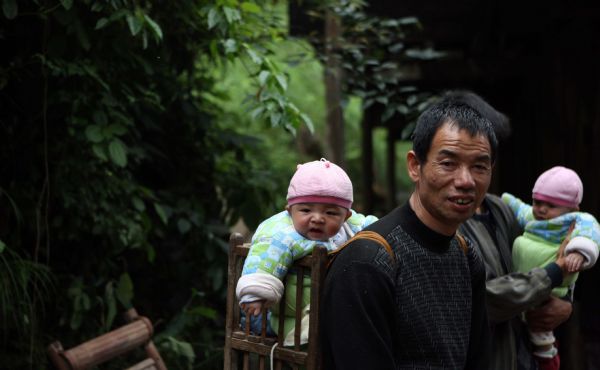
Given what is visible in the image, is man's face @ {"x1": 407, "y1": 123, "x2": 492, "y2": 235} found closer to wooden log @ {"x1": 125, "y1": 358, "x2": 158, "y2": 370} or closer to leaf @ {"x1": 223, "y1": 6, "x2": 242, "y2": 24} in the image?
leaf @ {"x1": 223, "y1": 6, "x2": 242, "y2": 24}

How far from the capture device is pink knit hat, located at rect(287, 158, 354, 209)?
8.84 feet

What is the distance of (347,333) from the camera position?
7.15ft

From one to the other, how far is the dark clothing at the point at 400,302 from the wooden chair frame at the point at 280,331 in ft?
0.13

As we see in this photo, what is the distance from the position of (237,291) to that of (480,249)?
1.25m

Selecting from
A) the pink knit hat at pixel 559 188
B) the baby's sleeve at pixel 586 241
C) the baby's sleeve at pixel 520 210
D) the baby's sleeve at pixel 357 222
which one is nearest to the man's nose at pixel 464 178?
the baby's sleeve at pixel 357 222

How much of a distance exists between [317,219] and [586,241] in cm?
136

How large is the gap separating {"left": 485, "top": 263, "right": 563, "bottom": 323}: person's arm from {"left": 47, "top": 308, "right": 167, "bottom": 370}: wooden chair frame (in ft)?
6.43

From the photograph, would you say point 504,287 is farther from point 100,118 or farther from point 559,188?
point 100,118

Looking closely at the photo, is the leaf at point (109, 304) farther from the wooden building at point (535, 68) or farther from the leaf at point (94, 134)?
the wooden building at point (535, 68)

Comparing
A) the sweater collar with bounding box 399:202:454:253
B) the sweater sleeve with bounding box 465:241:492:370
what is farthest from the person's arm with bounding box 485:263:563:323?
the sweater collar with bounding box 399:202:454:253

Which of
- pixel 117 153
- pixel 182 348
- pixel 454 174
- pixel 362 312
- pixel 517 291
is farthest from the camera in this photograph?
pixel 182 348

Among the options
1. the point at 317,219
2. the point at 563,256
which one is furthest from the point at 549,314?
the point at 317,219

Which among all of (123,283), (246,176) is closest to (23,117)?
(123,283)

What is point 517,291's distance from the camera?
3229mm
